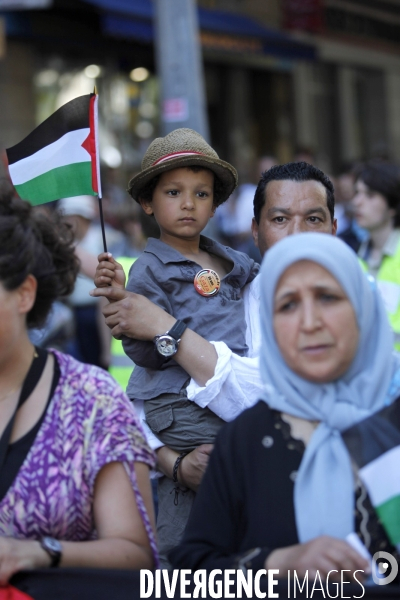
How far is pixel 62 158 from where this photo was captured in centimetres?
345

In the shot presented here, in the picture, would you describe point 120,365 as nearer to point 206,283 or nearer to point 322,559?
point 206,283

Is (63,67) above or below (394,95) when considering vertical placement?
below

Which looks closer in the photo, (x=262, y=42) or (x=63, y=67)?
(x=63, y=67)

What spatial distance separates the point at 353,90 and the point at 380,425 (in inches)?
746

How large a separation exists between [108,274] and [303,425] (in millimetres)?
1031

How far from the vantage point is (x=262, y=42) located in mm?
15031

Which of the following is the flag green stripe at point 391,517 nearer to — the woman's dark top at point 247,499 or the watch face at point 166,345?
the woman's dark top at point 247,499

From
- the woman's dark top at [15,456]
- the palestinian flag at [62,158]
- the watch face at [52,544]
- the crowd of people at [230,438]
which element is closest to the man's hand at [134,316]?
the crowd of people at [230,438]

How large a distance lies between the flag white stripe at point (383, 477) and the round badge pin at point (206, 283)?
45.0 inches

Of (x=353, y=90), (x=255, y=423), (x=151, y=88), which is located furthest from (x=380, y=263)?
(x=353, y=90)

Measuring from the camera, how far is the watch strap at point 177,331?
3.22m

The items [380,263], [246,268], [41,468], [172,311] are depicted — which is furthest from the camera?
[380,263]

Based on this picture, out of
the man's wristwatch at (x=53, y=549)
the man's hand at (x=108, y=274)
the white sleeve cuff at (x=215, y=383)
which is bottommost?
the man's wristwatch at (x=53, y=549)

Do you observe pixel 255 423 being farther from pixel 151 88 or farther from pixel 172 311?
pixel 151 88
